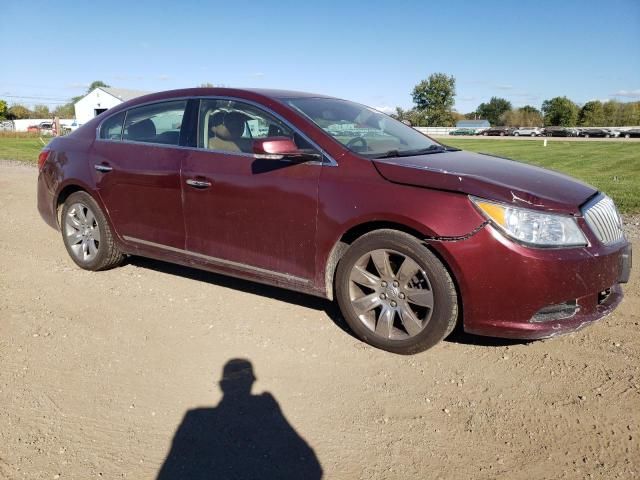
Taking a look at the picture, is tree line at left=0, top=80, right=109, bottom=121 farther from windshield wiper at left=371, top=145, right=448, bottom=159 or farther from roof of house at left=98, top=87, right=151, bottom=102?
windshield wiper at left=371, top=145, right=448, bottom=159

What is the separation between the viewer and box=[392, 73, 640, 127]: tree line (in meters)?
89.4

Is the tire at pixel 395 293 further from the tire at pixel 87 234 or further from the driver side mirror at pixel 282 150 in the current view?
the tire at pixel 87 234

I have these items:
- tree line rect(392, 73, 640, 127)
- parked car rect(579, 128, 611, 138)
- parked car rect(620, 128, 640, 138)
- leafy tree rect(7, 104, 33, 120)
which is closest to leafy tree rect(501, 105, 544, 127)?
tree line rect(392, 73, 640, 127)

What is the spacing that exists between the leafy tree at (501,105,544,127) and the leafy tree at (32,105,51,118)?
83146 mm

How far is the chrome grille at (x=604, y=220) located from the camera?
334cm

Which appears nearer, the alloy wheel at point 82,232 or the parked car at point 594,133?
the alloy wheel at point 82,232

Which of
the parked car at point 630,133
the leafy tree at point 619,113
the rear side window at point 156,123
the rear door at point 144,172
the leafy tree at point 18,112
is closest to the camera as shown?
the rear door at point 144,172

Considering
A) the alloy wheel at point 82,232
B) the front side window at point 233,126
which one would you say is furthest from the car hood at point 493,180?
the alloy wheel at point 82,232

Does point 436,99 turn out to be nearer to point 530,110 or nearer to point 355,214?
point 530,110

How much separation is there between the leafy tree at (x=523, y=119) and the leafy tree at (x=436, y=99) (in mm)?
11775

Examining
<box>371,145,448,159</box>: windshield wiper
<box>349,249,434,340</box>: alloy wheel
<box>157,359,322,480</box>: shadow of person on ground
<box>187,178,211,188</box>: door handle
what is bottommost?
<box>157,359,322,480</box>: shadow of person on ground

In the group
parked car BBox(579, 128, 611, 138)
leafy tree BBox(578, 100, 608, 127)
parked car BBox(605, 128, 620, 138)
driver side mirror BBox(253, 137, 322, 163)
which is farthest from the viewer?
leafy tree BBox(578, 100, 608, 127)

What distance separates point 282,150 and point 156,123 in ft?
5.32

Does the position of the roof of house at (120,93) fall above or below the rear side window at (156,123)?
above
